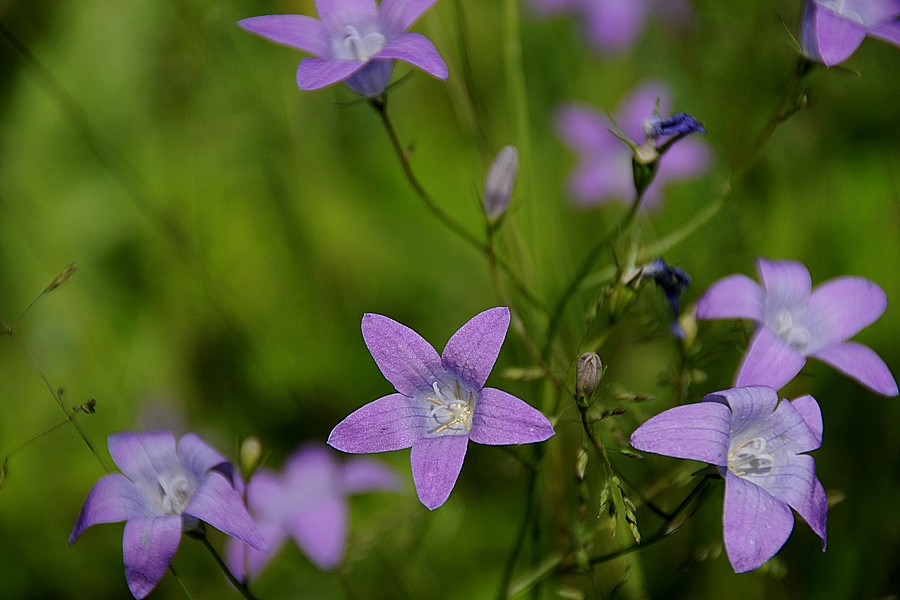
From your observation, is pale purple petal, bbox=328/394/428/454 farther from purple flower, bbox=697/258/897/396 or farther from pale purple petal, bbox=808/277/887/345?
pale purple petal, bbox=808/277/887/345

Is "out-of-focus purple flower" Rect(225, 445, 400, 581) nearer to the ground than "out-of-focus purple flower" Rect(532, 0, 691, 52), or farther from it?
nearer to the ground

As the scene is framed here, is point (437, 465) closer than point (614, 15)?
Yes

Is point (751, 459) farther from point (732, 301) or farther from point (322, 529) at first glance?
point (322, 529)

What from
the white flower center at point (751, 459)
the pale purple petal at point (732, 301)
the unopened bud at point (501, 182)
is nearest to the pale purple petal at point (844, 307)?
the pale purple petal at point (732, 301)

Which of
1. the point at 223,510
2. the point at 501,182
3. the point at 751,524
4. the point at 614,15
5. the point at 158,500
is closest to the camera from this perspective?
the point at 751,524

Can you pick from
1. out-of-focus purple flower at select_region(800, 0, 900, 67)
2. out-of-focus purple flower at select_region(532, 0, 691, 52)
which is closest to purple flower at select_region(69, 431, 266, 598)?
out-of-focus purple flower at select_region(800, 0, 900, 67)

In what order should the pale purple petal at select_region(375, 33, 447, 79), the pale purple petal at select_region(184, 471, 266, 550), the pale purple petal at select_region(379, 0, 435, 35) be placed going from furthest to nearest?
the pale purple petal at select_region(379, 0, 435, 35) → the pale purple petal at select_region(375, 33, 447, 79) → the pale purple petal at select_region(184, 471, 266, 550)

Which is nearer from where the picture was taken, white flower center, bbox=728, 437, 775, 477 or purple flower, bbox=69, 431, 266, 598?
purple flower, bbox=69, 431, 266, 598

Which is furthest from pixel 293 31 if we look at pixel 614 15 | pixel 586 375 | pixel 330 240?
pixel 614 15

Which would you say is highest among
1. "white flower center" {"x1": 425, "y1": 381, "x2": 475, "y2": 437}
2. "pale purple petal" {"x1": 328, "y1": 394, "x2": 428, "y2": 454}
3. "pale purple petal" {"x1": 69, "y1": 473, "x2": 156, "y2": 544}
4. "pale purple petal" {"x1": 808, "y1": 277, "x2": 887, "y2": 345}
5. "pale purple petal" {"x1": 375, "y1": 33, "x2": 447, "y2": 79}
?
"pale purple petal" {"x1": 375, "y1": 33, "x2": 447, "y2": 79}
